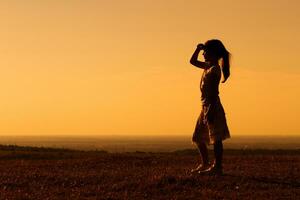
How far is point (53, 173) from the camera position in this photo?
19.3 meters

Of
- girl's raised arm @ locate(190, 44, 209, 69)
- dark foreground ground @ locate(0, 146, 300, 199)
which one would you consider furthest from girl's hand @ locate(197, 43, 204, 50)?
dark foreground ground @ locate(0, 146, 300, 199)

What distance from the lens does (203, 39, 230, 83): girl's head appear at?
17.2 m

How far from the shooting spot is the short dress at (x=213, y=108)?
17000mm

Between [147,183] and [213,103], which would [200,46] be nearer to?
[213,103]

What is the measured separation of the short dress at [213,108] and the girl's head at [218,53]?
192 millimetres

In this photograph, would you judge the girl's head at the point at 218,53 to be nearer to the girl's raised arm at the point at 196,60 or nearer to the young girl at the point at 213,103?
the young girl at the point at 213,103

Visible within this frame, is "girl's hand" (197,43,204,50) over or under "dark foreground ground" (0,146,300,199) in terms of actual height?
over

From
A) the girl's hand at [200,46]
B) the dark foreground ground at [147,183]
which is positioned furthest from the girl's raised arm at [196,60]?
the dark foreground ground at [147,183]

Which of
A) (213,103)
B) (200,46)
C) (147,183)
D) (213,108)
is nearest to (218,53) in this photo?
(200,46)

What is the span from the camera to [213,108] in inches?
674

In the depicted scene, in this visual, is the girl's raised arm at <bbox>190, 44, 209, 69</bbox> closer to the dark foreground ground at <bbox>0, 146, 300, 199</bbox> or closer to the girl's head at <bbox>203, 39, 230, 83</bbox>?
the girl's head at <bbox>203, 39, 230, 83</bbox>

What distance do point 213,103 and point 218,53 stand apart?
136 cm

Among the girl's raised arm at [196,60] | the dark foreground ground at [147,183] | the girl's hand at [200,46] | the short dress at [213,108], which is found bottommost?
the dark foreground ground at [147,183]

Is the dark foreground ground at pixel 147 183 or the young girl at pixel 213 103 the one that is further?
the young girl at pixel 213 103
